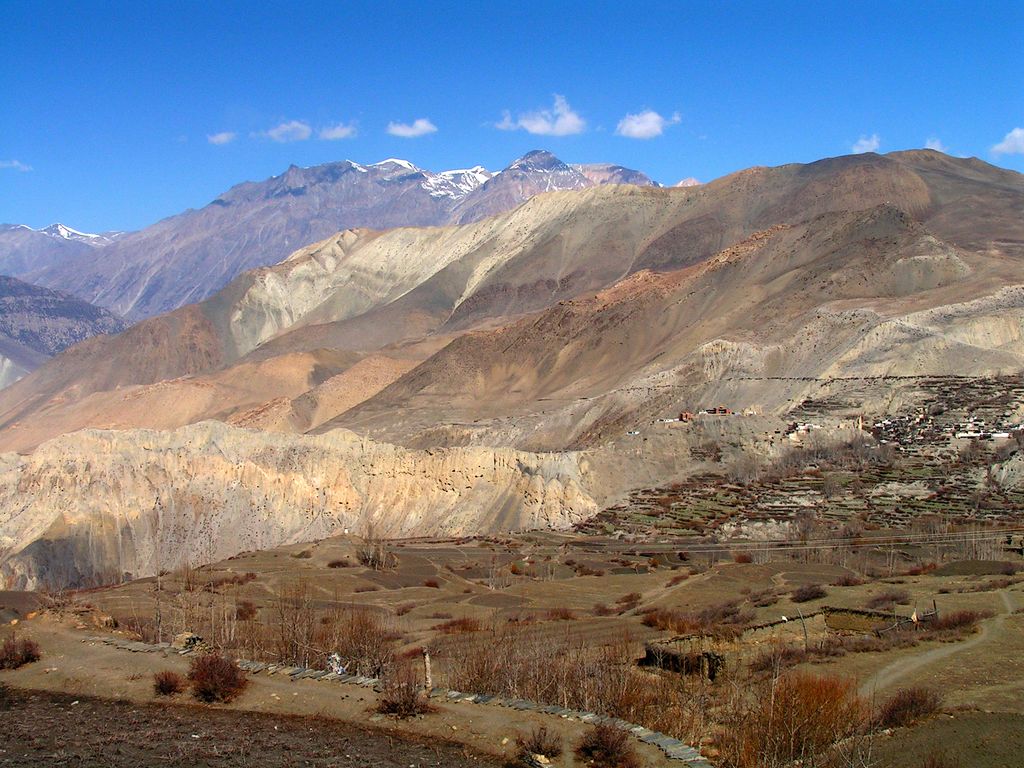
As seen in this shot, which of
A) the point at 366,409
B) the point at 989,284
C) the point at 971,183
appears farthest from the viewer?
the point at 971,183

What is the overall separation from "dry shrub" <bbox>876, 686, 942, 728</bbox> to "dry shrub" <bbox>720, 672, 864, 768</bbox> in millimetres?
1342

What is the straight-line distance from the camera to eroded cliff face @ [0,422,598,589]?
5172cm

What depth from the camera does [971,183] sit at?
→ 14062 cm

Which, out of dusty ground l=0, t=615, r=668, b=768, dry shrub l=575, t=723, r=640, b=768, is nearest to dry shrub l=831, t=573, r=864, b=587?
dusty ground l=0, t=615, r=668, b=768

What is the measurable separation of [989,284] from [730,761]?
78670 mm

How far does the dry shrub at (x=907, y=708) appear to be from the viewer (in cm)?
1218

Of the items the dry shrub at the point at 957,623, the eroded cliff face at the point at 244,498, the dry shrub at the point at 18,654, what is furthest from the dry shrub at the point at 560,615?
the eroded cliff face at the point at 244,498

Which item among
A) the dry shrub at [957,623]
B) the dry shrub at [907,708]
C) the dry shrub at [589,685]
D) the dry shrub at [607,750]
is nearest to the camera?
the dry shrub at [607,750]

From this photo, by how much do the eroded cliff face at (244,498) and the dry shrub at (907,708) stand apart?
1506 inches

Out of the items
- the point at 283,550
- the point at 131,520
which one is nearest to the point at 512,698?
the point at 283,550

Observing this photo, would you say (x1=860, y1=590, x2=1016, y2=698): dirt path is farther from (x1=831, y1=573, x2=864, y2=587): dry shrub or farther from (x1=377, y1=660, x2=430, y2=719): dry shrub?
(x1=831, y1=573, x2=864, y2=587): dry shrub

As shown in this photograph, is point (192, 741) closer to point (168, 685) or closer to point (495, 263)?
point (168, 685)

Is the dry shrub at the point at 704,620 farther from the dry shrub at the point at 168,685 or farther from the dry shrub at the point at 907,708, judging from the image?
the dry shrub at the point at 168,685

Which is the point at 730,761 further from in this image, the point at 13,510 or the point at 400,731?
the point at 13,510
